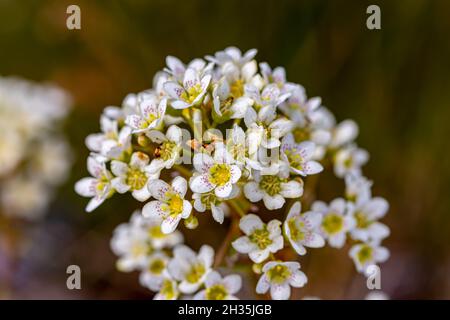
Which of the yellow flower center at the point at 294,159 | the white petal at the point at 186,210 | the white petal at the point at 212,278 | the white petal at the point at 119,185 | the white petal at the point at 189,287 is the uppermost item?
the yellow flower center at the point at 294,159

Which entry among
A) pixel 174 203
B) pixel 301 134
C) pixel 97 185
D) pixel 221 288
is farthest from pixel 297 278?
pixel 97 185

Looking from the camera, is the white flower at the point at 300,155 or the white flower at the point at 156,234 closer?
the white flower at the point at 300,155

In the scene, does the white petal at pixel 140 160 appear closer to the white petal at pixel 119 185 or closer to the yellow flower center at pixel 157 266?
the white petal at pixel 119 185

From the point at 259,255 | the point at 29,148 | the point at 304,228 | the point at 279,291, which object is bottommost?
the point at 279,291

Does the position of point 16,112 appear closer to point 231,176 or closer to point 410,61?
point 231,176

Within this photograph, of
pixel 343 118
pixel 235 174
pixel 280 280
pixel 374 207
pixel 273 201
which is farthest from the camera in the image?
pixel 343 118

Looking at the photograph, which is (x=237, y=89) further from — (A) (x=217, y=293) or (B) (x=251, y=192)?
(A) (x=217, y=293)

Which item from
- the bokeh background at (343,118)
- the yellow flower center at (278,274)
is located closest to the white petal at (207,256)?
the yellow flower center at (278,274)

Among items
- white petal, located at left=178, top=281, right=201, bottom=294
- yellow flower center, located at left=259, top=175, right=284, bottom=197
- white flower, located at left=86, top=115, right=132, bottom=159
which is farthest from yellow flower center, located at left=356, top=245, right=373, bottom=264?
white flower, located at left=86, top=115, right=132, bottom=159

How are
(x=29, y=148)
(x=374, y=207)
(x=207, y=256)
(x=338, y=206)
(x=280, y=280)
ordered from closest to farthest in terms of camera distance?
(x=280, y=280), (x=207, y=256), (x=338, y=206), (x=374, y=207), (x=29, y=148)
